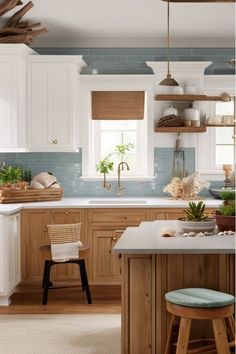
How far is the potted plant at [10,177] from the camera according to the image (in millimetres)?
6645

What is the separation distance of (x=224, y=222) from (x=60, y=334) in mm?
1692

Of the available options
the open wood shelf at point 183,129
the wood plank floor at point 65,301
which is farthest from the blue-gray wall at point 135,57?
the wood plank floor at point 65,301

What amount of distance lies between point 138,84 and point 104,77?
0.39 meters

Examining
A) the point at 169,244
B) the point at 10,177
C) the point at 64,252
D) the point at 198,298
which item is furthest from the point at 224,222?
the point at 10,177

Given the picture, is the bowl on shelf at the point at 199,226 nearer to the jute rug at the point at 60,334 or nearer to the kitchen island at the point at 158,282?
the kitchen island at the point at 158,282

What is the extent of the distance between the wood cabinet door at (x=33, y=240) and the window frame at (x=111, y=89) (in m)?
1.03

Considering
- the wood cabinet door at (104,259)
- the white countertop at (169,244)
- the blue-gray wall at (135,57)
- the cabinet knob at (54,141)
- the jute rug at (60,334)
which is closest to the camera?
the white countertop at (169,244)

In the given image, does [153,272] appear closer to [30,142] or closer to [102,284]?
[102,284]

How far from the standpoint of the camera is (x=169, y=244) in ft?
12.4

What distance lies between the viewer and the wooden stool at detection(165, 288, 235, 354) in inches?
134

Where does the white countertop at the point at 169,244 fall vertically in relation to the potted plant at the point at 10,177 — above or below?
below

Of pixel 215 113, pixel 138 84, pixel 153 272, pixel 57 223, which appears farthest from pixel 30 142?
pixel 153 272

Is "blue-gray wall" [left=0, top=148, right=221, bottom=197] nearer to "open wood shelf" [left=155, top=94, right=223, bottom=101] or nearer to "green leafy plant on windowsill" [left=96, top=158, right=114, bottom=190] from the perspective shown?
"green leafy plant on windowsill" [left=96, top=158, right=114, bottom=190]

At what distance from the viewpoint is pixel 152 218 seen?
6461mm
